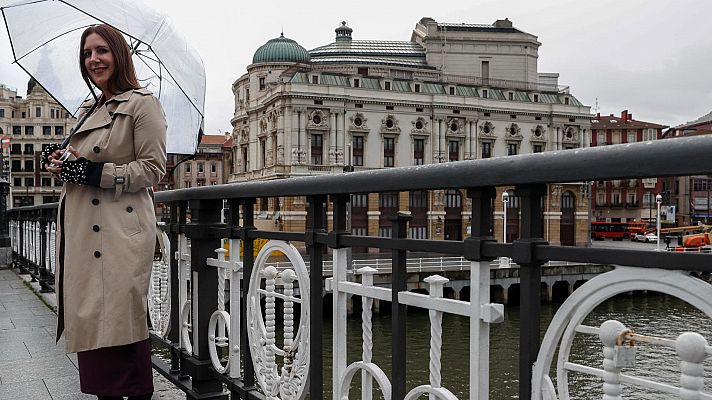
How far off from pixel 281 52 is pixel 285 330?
58.8m

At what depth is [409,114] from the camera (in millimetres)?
57188

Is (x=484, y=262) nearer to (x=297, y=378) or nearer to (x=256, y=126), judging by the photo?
(x=297, y=378)

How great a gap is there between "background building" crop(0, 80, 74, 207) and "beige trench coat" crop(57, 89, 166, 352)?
76.6m

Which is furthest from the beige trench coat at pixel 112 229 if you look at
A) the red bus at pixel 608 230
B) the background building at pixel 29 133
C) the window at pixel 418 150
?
the background building at pixel 29 133

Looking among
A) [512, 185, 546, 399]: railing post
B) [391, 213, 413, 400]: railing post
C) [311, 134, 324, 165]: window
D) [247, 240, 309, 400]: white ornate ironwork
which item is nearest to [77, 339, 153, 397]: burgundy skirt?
[247, 240, 309, 400]: white ornate ironwork

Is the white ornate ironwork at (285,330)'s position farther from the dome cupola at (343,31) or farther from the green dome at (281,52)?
the dome cupola at (343,31)

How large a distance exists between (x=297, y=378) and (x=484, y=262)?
1.24m

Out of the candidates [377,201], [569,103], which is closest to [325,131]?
[377,201]

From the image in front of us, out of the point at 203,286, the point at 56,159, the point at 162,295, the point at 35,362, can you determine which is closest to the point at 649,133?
the point at 162,295

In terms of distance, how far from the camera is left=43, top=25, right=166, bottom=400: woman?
95.3 inches

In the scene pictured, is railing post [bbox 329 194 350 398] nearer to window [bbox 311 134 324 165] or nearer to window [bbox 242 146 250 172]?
window [bbox 311 134 324 165]

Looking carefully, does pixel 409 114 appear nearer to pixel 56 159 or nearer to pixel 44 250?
pixel 44 250

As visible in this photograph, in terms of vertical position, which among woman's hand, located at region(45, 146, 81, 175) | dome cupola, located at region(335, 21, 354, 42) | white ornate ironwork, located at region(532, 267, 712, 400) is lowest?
white ornate ironwork, located at region(532, 267, 712, 400)

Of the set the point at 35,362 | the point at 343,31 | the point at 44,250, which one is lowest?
the point at 35,362
